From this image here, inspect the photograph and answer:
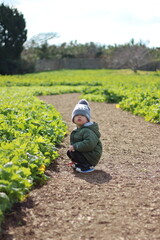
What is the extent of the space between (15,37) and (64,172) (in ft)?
145

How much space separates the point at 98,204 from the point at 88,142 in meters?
1.29

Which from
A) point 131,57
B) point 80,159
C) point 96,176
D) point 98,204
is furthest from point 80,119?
point 131,57

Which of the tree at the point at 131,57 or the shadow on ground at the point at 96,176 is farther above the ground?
the tree at the point at 131,57

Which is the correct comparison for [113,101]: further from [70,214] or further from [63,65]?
[63,65]

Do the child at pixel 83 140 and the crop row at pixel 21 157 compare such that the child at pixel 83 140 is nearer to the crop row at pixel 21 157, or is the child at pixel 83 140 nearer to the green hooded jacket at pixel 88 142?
the green hooded jacket at pixel 88 142

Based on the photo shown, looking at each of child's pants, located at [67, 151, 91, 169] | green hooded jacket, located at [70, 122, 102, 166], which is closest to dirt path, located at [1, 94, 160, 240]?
child's pants, located at [67, 151, 91, 169]

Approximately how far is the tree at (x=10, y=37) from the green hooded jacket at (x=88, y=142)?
40627mm

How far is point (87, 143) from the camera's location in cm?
508

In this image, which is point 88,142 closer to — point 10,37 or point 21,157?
point 21,157

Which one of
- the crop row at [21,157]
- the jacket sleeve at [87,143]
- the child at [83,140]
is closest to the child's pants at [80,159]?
the child at [83,140]

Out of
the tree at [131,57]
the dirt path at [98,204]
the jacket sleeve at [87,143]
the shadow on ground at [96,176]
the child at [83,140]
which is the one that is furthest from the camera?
the tree at [131,57]

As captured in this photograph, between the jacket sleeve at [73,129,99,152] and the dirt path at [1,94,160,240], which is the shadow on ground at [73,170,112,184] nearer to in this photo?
the dirt path at [1,94,160,240]

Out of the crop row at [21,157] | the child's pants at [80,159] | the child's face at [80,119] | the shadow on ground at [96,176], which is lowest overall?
the shadow on ground at [96,176]

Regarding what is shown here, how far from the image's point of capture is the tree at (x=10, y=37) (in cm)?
4494
